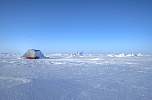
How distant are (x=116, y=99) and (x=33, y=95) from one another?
7.98 ft

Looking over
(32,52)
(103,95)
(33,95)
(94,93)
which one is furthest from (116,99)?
(32,52)

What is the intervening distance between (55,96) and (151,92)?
3.10 metres

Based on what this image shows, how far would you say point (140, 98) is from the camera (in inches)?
196

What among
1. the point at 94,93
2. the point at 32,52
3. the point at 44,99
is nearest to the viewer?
the point at 44,99

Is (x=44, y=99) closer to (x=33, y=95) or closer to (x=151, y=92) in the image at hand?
(x=33, y=95)

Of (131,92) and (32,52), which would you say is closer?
(131,92)

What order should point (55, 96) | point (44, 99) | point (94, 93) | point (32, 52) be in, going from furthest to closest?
point (32, 52)
point (94, 93)
point (55, 96)
point (44, 99)

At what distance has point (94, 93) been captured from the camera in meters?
5.59

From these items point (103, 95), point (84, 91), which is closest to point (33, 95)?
point (84, 91)

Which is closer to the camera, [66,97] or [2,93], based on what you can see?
[66,97]

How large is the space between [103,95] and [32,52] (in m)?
40.2

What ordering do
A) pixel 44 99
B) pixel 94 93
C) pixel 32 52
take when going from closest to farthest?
pixel 44 99 → pixel 94 93 → pixel 32 52

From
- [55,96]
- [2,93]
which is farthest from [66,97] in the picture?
[2,93]

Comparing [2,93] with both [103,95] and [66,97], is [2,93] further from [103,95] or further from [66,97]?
[103,95]
